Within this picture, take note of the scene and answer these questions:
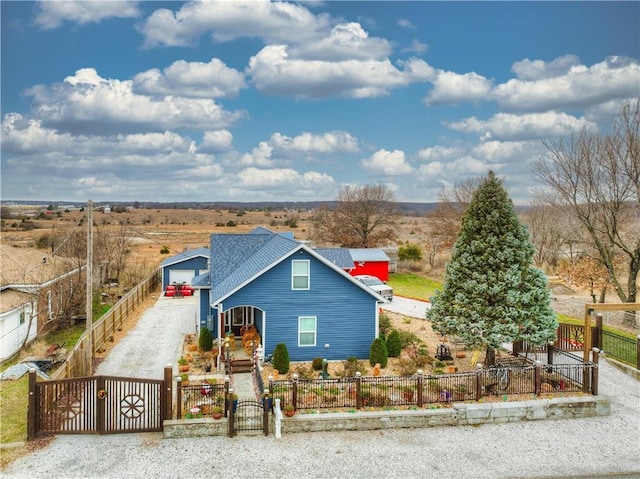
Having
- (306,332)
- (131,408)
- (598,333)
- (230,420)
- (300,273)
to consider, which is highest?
(300,273)

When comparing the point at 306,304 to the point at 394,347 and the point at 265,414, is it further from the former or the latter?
the point at 265,414

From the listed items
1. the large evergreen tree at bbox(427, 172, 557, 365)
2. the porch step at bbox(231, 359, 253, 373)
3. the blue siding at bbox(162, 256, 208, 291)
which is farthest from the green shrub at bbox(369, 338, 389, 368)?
the blue siding at bbox(162, 256, 208, 291)

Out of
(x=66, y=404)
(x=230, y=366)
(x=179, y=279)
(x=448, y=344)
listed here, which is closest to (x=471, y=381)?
(x=448, y=344)

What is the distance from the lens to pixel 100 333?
22594mm

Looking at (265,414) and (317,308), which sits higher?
(317,308)

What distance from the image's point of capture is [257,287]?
20938 mm

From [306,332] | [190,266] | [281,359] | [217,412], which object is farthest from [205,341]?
[190,266]

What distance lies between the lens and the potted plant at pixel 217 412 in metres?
14.5

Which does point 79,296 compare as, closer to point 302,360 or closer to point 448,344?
point 302,360

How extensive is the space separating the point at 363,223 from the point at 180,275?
23350 mm

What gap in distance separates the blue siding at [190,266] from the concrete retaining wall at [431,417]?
2443 centimetres

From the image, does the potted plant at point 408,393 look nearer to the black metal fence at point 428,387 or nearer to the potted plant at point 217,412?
the black metal fence at point 428,387

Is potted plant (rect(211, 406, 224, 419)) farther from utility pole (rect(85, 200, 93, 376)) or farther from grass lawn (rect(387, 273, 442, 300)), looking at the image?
grass lawn (rect(387, 273, 442, 300))

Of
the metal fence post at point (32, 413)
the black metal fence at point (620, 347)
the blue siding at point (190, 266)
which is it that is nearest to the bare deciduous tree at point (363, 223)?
the blue siding at point (190, 266)
